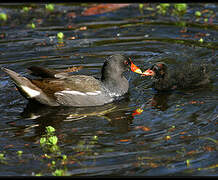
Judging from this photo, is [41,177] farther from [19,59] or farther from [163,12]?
[163,12]

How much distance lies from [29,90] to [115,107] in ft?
5.52

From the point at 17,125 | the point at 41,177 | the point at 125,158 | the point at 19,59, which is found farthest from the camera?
the point at 19,59

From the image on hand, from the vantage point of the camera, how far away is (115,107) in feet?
27.1

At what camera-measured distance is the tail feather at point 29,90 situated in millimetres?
8281

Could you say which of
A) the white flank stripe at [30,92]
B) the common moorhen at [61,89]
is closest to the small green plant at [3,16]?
the common moorhen at [61,89]

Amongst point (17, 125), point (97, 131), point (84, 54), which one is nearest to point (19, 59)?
point (84, 54)

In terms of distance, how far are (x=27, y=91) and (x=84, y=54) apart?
2842mm

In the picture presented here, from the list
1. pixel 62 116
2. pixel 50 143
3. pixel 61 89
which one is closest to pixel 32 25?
pixel 61 89

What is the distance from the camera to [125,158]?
19.6ft

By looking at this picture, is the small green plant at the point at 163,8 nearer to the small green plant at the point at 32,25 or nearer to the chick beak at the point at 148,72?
the small green plant at the point at 32,25

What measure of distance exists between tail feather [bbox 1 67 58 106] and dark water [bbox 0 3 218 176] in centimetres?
19

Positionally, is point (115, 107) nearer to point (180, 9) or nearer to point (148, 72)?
point (148, 72)

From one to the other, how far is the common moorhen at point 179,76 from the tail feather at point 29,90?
2.18 m

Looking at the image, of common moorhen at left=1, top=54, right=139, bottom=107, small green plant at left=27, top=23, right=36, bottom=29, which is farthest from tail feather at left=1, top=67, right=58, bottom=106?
small green plant at left=27, top=23, right=36, bottom=29
